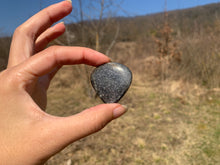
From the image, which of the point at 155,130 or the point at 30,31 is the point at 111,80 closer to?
the point at 30,31

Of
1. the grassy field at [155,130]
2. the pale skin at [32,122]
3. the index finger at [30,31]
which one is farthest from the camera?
the grassy field at [155,130]

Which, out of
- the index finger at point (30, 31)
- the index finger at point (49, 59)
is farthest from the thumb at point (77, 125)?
the index finger at point (30, 31)

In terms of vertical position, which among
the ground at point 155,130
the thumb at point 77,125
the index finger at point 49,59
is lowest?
the ground at point 155,130

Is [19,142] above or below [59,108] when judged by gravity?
above

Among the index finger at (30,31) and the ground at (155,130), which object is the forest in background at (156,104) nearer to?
the ground at (155,130)

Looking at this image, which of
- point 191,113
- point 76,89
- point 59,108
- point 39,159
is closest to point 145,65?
point 76,89

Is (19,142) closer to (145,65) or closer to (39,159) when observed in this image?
(39,159)
